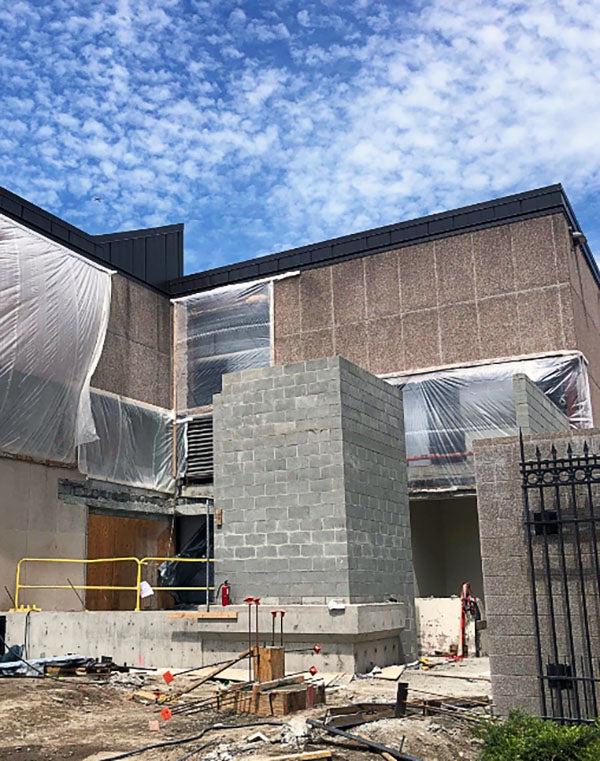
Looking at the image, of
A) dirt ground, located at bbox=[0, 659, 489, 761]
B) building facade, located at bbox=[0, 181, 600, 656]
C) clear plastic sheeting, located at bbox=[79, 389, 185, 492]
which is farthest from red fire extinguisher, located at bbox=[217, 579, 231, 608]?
clear plastic sheeting, located at bbox=[79, 389, 185, 492]

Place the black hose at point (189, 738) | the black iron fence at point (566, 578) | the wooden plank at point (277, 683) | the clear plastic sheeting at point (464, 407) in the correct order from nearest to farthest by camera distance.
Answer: the black iron fence at point (566, 578) → the black hose at point (189, 738) → the wooden plank at point (277, 683) → the clear plastic sheeting at point (464, 407)

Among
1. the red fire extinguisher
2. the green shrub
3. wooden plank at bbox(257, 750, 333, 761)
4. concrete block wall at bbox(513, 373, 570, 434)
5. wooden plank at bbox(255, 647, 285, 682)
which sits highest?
concrete block wall at bbox(513, 373, 570, 434)

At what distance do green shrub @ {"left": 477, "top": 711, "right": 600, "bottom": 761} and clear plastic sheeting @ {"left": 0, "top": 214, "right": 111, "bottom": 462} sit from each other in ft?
41.3

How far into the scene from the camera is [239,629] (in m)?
12.8

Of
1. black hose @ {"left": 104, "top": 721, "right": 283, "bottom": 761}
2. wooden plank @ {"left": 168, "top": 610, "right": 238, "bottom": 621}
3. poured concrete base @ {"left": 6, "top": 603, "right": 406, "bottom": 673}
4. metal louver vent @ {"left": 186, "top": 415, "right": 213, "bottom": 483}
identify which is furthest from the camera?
metal louver vent @ {"left": 186, "top": 415, "right": 213, "bottom": 483}

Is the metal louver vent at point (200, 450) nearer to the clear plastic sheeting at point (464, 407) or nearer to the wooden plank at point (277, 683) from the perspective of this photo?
the clear plastic sheeting at point (464, 407)

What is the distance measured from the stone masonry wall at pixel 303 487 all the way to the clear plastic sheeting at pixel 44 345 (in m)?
5.19

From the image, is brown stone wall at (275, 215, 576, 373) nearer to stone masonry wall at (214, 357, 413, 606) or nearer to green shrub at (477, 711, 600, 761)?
stone masonry wall at (214, 357, 413, 606)

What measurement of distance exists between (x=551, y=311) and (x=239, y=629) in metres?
10.2

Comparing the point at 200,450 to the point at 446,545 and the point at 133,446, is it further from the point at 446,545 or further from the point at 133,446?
the point at 446,545

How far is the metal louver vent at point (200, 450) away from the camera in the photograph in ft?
71.4

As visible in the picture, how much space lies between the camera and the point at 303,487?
43.4ft

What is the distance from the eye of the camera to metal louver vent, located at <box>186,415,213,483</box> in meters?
21.8

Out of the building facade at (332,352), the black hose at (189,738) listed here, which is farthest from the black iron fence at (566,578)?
the building facade at (332,352)
